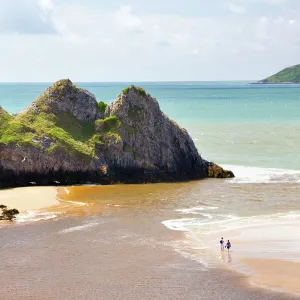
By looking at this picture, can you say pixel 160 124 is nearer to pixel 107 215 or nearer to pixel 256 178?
pixel 256 178

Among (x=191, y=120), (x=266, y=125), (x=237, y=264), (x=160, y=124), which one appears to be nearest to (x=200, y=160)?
(x=160, y=124)

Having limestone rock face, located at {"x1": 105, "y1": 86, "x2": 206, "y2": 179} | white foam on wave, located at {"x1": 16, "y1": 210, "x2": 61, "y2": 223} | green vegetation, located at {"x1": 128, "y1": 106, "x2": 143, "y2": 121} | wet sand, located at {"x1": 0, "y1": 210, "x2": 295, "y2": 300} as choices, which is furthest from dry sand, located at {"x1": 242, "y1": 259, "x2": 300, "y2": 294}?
green vegetation, located at {"x1": 128, "y1": 106, "x2": 143, "y2": 121}

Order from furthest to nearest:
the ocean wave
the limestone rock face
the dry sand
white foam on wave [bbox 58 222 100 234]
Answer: the limestone rock face < the ocean wave < white foam on wave [bbox 58 222 100 234] < the dry sand

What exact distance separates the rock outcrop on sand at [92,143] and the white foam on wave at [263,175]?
1.84 m

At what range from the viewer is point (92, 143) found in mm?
51344

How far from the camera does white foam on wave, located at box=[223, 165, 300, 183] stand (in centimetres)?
5128

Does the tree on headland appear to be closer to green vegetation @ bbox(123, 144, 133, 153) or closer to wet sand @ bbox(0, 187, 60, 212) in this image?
wet sand @ bbox(0, 187, 60, 212)

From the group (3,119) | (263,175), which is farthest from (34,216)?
(263,175)

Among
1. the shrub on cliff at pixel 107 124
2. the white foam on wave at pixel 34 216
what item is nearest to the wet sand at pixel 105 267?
the white foam on wave at pixel 34 216

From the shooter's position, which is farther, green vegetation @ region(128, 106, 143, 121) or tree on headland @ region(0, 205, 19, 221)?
green vegetation @ region(128, 106, 143, 121)

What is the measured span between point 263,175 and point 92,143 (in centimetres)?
1630

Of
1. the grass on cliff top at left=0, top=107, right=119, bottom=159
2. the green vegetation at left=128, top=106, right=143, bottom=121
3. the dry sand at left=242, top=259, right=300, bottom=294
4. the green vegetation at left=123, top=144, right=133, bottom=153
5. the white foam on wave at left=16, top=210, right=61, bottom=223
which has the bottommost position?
the dry sand at left=242, top=259, right=300, bottom=294

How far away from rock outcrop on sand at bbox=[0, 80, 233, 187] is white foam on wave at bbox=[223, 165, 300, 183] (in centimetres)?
184

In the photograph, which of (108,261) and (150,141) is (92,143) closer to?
(150,141)
